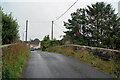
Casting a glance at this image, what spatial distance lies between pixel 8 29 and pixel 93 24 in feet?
75.8

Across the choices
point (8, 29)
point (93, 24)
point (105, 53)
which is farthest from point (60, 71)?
point (93, 24)

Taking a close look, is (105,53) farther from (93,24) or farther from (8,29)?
(93,24)

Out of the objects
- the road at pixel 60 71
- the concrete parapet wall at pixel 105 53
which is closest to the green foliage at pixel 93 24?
the concrete parapet wall at pixel 105 53

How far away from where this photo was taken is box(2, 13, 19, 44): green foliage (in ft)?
35.8

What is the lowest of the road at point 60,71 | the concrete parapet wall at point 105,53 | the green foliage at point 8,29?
the road at point 60,71

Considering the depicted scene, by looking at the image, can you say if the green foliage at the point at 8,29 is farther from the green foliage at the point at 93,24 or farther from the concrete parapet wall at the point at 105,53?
the green foliage at the point at 93,24

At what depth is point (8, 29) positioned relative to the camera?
1141 cm

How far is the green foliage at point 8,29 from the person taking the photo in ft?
35.8

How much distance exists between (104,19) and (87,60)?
23884 mm

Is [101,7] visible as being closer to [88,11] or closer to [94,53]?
[88,11]

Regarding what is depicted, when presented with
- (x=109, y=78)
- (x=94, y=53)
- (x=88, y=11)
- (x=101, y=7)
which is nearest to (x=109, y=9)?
(x=101, y=7)

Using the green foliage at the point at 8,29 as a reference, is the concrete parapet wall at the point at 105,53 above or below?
below

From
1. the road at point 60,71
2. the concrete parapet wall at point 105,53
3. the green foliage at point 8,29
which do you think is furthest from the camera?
the green foliage at point 8,29

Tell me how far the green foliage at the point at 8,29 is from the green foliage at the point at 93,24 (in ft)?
63.3
